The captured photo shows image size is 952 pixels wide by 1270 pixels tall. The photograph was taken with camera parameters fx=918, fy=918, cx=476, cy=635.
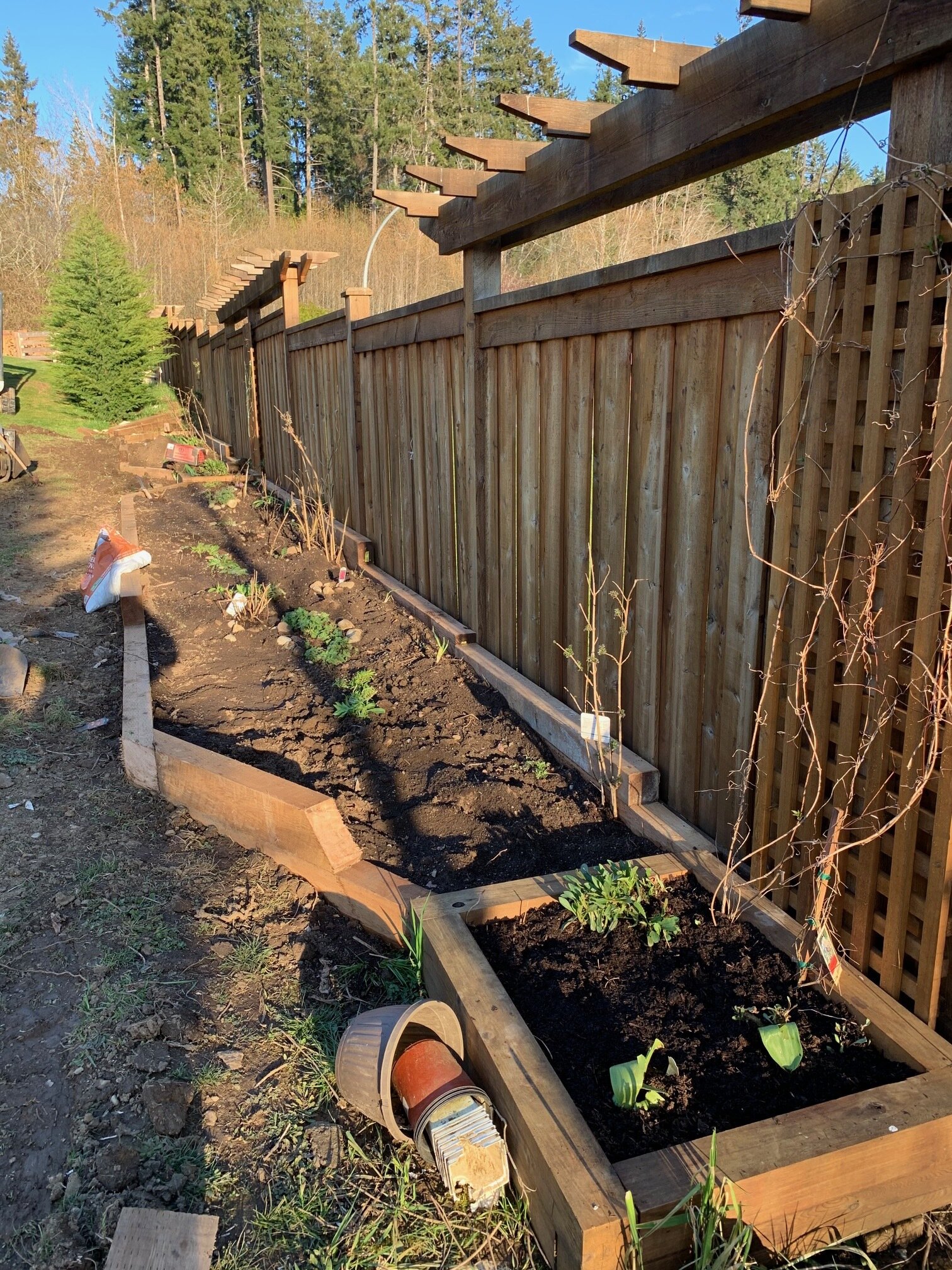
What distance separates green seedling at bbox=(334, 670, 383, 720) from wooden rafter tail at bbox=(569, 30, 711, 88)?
2866 millimetres

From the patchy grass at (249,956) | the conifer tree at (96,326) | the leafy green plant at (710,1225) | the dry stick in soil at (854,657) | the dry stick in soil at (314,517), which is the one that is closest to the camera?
the leafy green plant at (710,1225)

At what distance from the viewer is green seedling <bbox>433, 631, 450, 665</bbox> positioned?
498 centimetres

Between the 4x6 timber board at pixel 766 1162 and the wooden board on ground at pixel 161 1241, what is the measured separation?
0.64 m

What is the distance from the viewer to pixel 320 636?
18.9ft

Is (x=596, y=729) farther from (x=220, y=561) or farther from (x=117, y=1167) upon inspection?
(x=220, y=561)

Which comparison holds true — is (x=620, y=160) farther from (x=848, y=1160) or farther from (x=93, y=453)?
(x=93, y=453)

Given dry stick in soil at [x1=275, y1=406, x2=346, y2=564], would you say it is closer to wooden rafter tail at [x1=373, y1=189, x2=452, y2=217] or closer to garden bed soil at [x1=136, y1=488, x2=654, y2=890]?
garden bed soil at [x1=136, y1=488, x2=654, y2=890]

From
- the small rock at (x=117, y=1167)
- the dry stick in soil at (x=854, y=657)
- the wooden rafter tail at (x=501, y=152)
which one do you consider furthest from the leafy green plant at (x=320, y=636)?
the small rock at (x=117, y=1167)

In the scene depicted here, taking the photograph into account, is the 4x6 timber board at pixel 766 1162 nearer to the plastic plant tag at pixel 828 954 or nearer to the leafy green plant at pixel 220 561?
the plastic plant tag at pixel 828 954

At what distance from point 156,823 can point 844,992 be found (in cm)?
263

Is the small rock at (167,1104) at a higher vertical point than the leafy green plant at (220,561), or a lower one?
lower

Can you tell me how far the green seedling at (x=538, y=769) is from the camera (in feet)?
12.1

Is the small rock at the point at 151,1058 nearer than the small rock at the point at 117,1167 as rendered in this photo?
No

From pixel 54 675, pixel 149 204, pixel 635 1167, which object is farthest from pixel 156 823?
pixel 149 204
